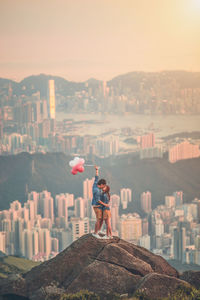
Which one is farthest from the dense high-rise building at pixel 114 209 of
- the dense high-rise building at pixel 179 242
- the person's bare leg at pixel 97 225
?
the person's bare leg at pixel 97 225

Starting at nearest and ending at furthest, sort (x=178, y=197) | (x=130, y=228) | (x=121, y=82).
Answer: (x=130, y=228) → (x=178, y=197) → (x=121, y=82)

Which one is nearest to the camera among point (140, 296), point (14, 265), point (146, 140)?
point (140, 296)

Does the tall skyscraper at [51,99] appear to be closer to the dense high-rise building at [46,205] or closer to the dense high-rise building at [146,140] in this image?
the dense high-rise building at [46,205]

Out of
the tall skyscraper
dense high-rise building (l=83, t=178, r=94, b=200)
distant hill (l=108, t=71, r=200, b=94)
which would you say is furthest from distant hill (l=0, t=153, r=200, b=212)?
distant hill (l=108, t=71, r=200, b=94)

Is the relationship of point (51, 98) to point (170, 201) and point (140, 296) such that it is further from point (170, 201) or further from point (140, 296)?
point (140, 296)

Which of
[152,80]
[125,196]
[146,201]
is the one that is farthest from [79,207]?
[152,80]

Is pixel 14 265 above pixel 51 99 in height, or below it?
below

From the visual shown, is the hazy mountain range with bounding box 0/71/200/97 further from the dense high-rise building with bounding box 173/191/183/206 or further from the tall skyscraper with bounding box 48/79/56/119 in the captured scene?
the dense high-rise building with bounding box 173/191/183/206
